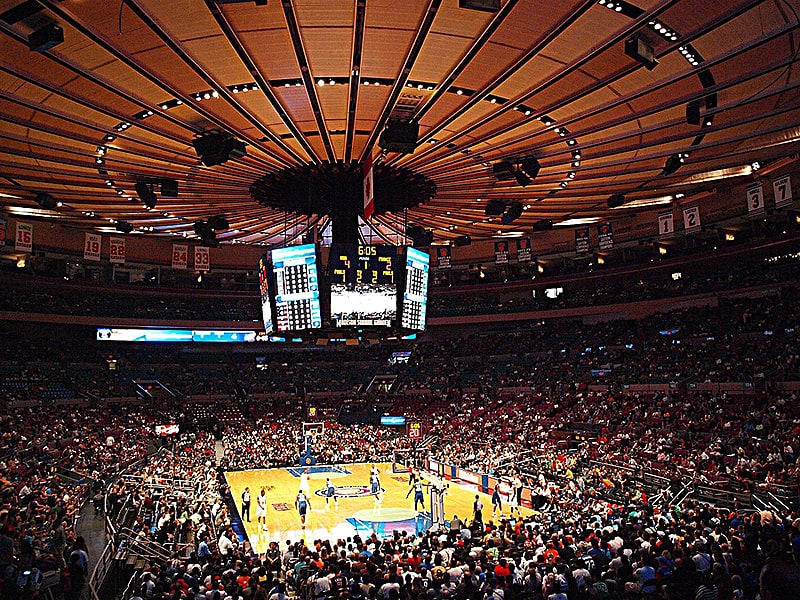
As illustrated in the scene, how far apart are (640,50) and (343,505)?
21.9 meters

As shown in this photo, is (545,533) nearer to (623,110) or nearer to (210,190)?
(623,110)

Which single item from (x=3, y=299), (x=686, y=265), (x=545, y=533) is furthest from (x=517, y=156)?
(x=3, y=299)

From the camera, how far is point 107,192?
62.4 ft

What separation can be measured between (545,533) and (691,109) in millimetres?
10370

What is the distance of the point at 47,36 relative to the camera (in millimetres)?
9406

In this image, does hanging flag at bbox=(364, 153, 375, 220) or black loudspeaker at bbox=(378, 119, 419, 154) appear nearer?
black loudspeaker at bbox=(378, 119, 419, 154)

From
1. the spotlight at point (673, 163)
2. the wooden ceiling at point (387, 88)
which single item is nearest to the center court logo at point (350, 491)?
the wooden ceiling at point (387, 88)

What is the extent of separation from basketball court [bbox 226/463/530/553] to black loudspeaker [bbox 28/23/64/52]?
52.5ft

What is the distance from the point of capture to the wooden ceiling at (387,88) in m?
9.85

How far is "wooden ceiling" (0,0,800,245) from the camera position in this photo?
32.3 feet

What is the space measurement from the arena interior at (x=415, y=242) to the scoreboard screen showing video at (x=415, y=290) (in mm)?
104

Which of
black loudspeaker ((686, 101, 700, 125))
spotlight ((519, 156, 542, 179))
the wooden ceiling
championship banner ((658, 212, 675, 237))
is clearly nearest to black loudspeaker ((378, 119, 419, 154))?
the wooden ceiling

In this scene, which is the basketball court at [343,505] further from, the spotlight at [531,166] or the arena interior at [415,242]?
the spotlight at [531,166]

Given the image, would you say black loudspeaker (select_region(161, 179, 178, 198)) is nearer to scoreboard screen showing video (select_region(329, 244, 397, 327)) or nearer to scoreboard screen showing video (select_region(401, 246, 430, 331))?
scoreboard screen showing video (select_region(329, 244, 397, 327))
